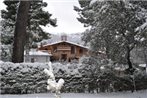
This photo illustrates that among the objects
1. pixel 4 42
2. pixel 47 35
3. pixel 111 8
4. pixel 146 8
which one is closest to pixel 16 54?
pixel 111 8

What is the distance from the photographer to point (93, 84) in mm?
14664

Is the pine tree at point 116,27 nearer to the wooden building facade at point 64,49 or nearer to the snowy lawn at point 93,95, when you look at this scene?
the snowy lawn at point 93,95

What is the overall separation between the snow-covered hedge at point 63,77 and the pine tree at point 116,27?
1.12 metres

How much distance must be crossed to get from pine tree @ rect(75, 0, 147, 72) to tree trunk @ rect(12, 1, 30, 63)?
3.64 metres

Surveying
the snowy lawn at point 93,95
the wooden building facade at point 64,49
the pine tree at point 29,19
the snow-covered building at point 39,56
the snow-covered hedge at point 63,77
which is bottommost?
the snowy lawn at point 93,95

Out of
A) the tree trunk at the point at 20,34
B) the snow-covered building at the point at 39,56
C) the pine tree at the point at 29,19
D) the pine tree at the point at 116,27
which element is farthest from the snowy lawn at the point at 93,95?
the snow-covered building at the point at 39,56

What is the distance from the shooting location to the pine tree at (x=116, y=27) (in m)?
14.8

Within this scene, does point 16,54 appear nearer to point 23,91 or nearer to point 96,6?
point 23,91

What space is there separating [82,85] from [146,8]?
15.1 ft

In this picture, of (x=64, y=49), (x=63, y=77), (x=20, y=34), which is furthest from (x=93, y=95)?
(x=64, y=49)

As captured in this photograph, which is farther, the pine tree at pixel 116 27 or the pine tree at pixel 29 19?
the pine tree at pixel 29 19

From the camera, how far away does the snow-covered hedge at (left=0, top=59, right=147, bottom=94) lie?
14.3 metres

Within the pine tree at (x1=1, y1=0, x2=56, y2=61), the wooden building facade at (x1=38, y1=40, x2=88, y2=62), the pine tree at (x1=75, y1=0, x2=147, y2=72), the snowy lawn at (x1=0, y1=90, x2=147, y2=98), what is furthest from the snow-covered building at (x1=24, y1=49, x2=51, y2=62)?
the snowy lawn at (x1=0, y1=90, x2=147, y2=98)

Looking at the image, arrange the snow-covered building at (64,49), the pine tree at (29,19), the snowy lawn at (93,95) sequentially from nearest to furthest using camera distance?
the snowy lawn at (93,95), the pine tree at (29,19), the snow-covered building at (64,49)
